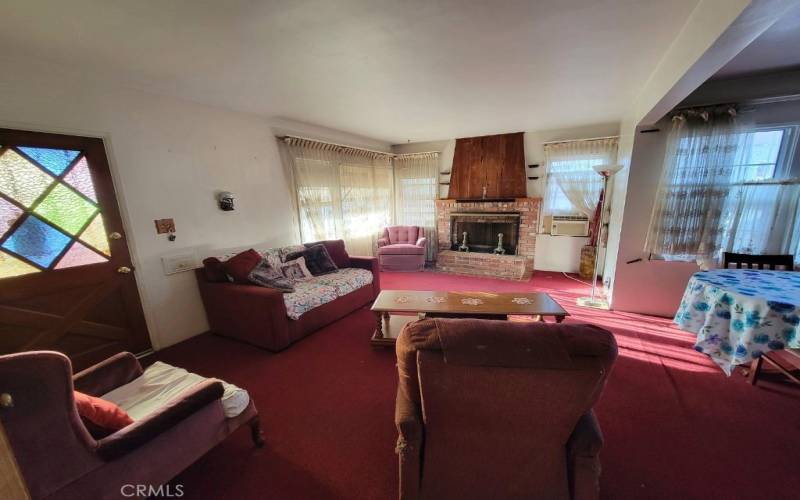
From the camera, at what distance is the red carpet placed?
1297 millimetres

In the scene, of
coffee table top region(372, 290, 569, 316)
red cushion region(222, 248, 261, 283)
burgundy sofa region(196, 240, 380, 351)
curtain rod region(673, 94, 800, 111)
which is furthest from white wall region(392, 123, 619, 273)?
red cushion region(222, 248, 261, 283)

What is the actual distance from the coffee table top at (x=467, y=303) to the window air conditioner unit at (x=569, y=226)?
249 cm

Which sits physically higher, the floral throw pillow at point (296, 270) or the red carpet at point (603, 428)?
the floral throw pillow at point (296, 270)

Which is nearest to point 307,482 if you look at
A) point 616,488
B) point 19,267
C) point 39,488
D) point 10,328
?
point 39,488

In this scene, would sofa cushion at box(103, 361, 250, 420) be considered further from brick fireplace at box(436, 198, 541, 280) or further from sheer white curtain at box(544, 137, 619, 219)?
sheer white curtain at box(544, 137, 619, 219)

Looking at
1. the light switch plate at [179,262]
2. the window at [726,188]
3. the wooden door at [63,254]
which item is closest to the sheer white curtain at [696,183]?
the window at [726,188]

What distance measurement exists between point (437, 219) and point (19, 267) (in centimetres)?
492

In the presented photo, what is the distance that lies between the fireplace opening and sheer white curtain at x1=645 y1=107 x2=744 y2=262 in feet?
6.88

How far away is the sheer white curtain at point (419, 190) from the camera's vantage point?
17.4 feet

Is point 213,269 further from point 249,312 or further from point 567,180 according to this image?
point 567,180

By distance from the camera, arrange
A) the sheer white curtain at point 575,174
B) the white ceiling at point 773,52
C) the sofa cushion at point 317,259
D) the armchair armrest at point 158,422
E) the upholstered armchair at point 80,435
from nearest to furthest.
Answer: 1. the upholstered armchair at point 80,435
2. the armchair armrest at point 158,422
3. the white ceiling at point 773,52
4. the sofa cushion at point 317,259
5. the sheer white curtain at point 575,174

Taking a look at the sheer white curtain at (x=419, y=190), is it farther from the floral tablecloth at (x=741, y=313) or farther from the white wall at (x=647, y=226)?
the floral tablecloth at (x=741, y=313)

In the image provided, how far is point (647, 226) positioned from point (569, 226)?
5.44ft

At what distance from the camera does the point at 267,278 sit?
2.66 meters
